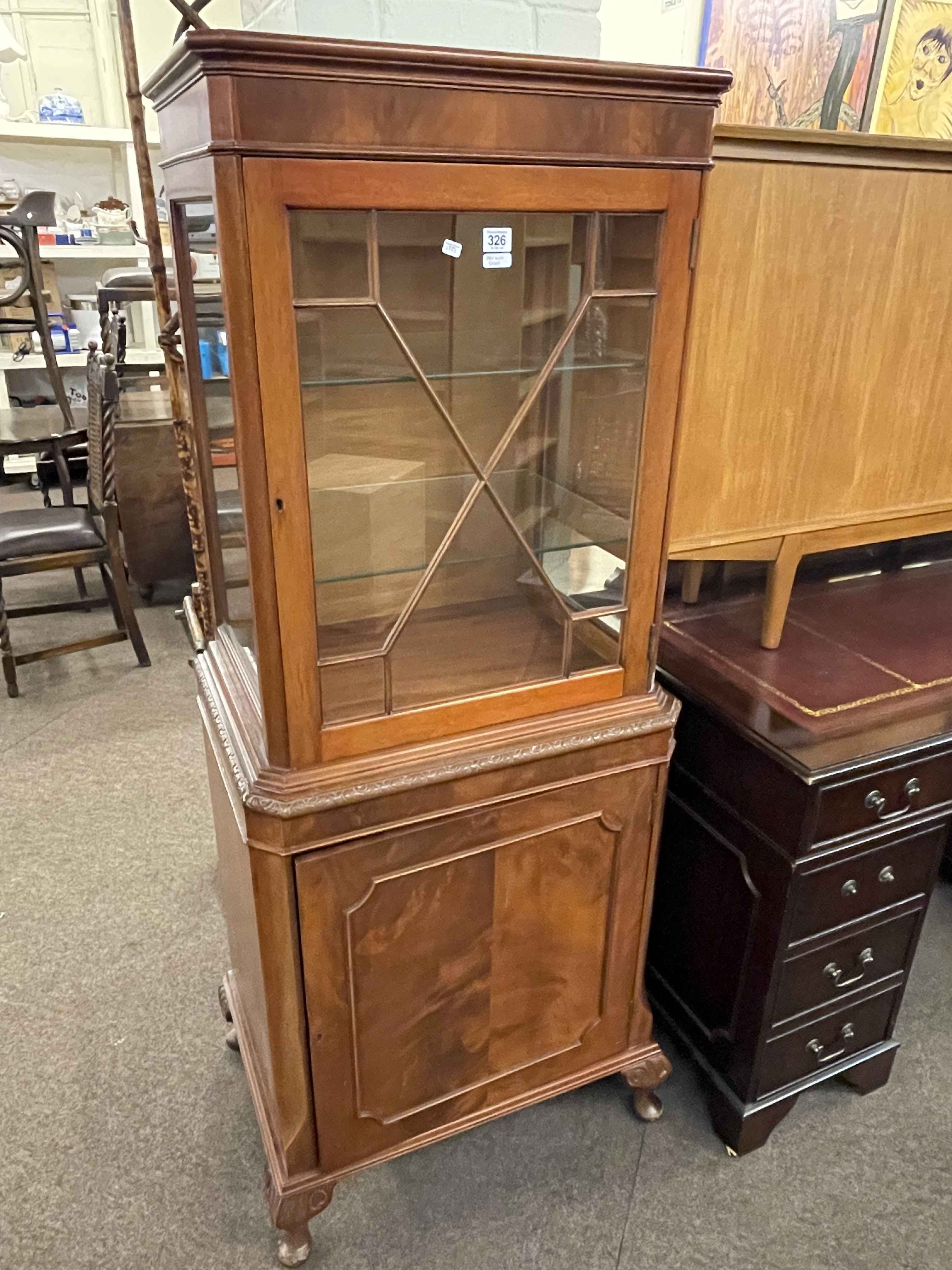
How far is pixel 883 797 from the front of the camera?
1.35 m

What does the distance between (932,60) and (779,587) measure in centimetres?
117

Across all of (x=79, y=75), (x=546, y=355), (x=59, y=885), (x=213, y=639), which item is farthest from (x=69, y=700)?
(x=79, y=75)

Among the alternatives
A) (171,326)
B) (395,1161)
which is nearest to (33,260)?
(171,326)

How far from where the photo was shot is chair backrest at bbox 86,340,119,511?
2.68 metres

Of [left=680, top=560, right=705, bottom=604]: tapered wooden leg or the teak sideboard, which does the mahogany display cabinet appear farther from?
[left=680, top=560, right=705, bottom=604]: tapered wooden leg

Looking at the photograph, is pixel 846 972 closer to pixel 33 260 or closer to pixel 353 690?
pixel 353 690

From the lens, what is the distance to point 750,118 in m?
1.86

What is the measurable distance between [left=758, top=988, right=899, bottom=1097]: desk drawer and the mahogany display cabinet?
0.30 metres

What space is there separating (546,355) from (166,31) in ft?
17.2

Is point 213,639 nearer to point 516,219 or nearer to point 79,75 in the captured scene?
point 516,219

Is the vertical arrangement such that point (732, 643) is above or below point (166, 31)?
below

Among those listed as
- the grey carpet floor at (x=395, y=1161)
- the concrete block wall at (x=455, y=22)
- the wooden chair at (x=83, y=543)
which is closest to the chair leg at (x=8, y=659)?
the wooden chair at (x=83, y=543)

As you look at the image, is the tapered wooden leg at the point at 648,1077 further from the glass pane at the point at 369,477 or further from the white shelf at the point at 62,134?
the white shelf at the point at 62,134

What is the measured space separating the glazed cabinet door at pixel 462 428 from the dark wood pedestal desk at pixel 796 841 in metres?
0.27
